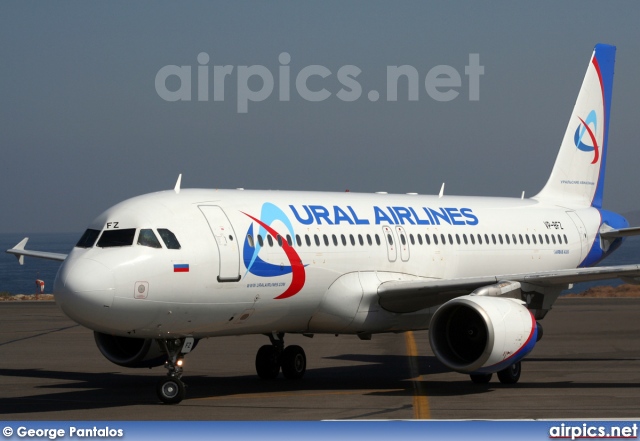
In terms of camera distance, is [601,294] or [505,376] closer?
[505,376]

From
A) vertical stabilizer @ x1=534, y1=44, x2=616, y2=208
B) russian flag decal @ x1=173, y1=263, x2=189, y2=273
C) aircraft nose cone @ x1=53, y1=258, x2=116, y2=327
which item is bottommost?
aircraft nose cone @ x1=53, y1=258, x2=116, y2=327

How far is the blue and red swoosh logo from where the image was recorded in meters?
19.5

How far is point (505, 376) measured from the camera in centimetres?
2220

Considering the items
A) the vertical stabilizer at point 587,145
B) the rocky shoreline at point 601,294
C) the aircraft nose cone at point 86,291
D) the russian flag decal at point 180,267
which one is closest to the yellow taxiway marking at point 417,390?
the russian flag decal at point 180,267

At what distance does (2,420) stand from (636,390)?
11.4 meters

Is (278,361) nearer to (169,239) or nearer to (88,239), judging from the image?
(169,239)

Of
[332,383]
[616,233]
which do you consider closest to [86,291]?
[332,383]

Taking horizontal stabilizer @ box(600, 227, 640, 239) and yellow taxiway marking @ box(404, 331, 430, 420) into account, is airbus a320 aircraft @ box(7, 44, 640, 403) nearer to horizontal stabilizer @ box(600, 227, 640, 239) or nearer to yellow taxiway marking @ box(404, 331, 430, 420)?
yellow taxiway marking @ box(404, 331, 430, 420)

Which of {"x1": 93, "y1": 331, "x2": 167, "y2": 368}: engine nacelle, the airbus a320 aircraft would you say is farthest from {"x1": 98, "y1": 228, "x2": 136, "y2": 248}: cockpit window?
{"x1": 93, "y1": 331, "x2": 167, "y2": 368}: engine nacelle

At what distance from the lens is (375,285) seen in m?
22.1

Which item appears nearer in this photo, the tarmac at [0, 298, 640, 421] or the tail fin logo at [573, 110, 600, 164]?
the tarmac at [0, 298, 640, 421]

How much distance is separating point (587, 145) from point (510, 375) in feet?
39.4

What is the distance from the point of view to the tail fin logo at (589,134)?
31.8 m

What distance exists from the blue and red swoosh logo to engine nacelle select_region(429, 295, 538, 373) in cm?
272
